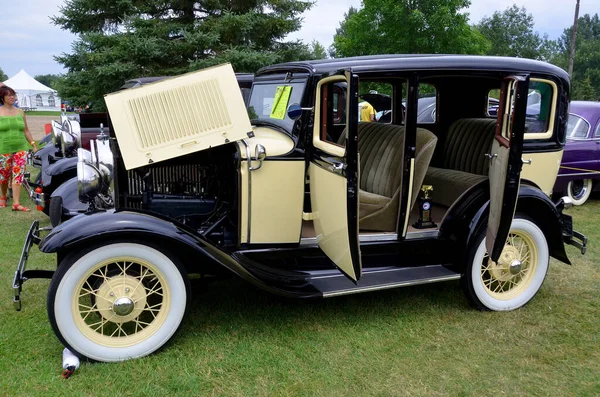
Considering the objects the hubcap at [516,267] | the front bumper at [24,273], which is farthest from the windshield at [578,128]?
the front bumper at [24,273]

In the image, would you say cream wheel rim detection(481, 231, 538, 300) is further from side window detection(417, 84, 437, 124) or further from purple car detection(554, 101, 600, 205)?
purple car detection(554, 101, 600, 205)

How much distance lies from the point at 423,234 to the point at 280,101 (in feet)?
4.87

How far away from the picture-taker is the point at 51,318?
2.80 metres

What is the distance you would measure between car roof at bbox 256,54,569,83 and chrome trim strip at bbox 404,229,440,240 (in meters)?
1.20

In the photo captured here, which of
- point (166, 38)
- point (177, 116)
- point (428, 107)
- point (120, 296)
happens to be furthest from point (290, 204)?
point (166, 38)

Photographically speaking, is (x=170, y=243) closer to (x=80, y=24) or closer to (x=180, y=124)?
(x=180, y=124)

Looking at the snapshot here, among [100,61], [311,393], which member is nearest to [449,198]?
[311,393]

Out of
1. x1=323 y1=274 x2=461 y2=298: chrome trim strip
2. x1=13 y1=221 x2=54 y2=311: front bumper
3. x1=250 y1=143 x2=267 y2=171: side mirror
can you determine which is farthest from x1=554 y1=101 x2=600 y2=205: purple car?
x1=13 y1=221 x2=54 y2=311: front bumper

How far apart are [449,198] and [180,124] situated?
238 cm

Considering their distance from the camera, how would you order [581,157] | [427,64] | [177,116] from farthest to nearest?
[581,157], [427,64], [177,116]

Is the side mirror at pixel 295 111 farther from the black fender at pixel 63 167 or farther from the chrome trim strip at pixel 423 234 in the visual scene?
the black fender at pixel 63 167

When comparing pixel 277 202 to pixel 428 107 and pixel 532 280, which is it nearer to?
pixel 532 280

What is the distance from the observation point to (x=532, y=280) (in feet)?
12.7

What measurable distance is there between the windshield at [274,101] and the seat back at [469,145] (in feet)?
5.81
